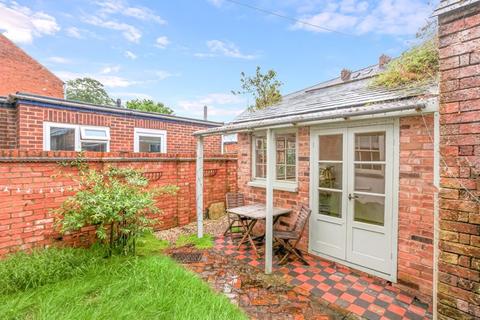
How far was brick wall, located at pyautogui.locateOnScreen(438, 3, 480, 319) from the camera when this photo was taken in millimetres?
1604

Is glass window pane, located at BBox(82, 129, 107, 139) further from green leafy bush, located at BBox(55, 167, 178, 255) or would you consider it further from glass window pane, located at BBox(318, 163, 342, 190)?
glass window pane, located at BBox(318, 163, 342, 190)

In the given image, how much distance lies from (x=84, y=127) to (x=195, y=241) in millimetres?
5051

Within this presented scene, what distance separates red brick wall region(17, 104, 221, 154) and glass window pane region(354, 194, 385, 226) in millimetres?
5987

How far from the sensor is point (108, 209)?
3.96 meters

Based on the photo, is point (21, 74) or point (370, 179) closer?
point (370, 179)

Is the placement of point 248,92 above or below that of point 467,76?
above

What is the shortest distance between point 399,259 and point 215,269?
9.67ft

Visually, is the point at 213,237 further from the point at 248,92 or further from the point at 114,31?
the point at 248,92

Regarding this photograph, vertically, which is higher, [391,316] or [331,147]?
[331,147]

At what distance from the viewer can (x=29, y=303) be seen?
2.94m

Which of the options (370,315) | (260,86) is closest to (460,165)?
(370,315)

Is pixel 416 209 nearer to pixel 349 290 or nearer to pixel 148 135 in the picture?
pixel 349 290

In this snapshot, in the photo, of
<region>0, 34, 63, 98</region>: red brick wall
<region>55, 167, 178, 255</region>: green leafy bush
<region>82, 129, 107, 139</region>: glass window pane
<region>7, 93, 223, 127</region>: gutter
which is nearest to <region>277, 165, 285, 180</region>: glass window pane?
<region>55, 167, 178, 255</region>: green leafy bush

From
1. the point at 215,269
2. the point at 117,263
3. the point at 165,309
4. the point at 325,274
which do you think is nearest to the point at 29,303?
the point at 117,263
